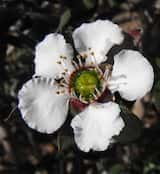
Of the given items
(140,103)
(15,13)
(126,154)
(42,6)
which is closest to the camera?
(15,13)

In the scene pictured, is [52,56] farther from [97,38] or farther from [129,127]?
[129,127]

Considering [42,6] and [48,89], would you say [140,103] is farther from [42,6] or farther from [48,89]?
[48,89]

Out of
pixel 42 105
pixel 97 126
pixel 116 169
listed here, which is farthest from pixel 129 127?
pixel 116 169

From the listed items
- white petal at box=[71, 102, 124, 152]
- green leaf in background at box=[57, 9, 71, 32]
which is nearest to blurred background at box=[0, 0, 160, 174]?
green leaf in background at box=[57, 9, 71, 32]

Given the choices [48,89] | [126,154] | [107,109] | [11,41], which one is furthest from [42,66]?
[126,154]

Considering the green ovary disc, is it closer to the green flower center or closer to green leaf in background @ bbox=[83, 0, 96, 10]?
the green flower center

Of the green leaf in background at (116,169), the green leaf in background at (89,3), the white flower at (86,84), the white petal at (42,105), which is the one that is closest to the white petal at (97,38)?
the white flower at (86,84)

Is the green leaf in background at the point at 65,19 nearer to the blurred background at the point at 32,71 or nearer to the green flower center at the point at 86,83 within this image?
the blurred background at the point at 32,71
